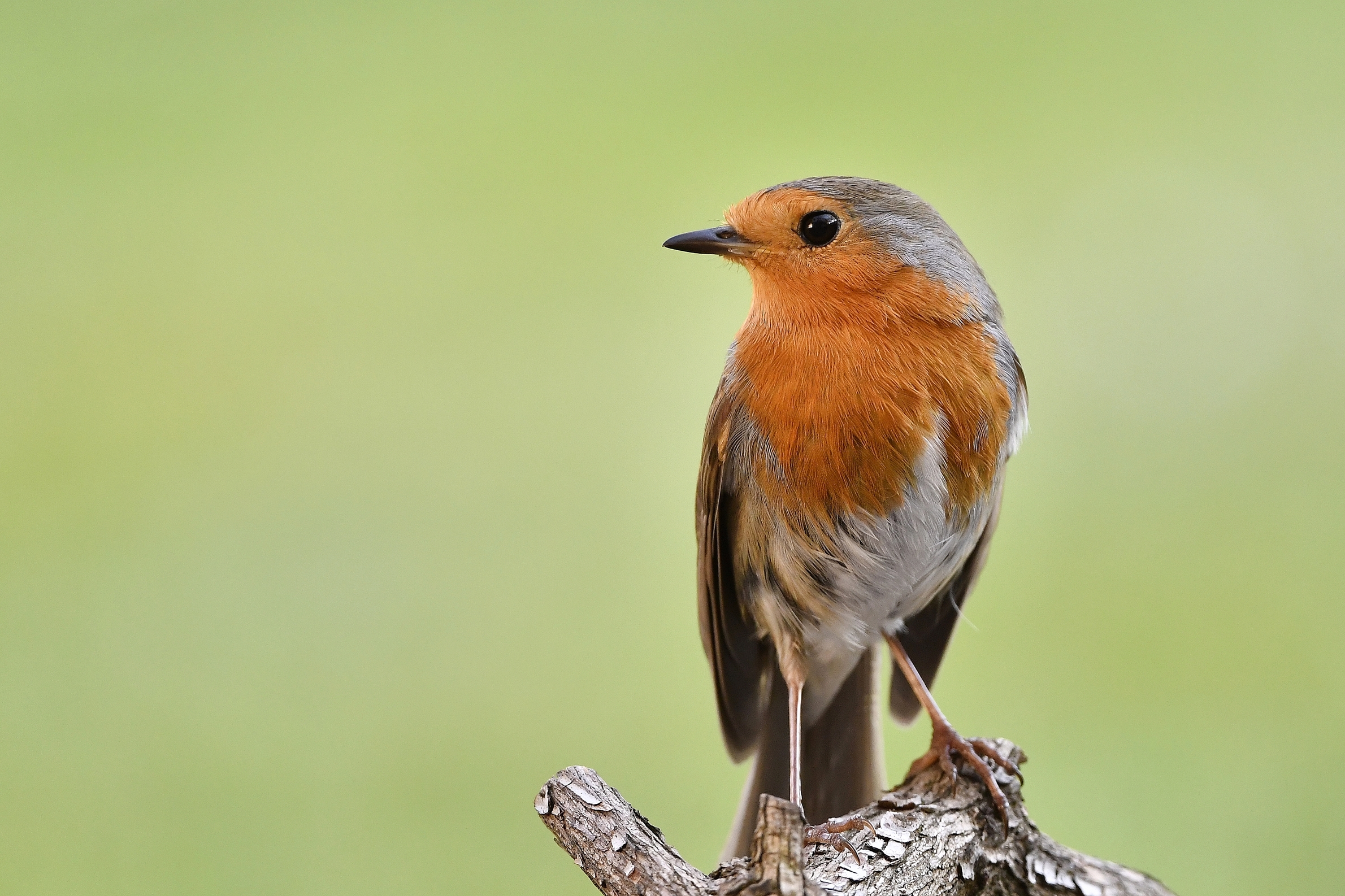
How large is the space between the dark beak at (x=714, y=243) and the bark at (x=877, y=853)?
0.98m

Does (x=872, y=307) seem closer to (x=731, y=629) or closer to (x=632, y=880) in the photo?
(x=731, y=629)

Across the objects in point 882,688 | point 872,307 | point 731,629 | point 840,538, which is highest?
point 872,307

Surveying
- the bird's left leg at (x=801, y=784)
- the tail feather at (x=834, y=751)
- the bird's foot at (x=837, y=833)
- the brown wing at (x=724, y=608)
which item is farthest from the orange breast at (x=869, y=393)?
the tail feather at (x=834, y=751)

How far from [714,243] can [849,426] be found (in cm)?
45

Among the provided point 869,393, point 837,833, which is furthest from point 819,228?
point 837,833

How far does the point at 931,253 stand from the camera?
235 cm

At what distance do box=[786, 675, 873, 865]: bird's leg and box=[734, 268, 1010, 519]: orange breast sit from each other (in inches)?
18.4

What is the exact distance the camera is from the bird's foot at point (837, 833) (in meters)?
2.25

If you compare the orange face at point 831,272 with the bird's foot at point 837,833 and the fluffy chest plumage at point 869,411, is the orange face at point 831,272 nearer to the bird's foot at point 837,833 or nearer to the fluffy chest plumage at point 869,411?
the fluffy chest plumage at point 869,411

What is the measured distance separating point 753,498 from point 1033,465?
2195 mm

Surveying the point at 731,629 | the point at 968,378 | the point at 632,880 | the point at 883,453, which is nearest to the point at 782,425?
the point at 883,453

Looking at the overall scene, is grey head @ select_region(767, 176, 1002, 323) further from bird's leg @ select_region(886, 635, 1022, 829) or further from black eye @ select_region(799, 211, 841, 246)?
bird's leg @ select_region(886, 635, 1022, 829)

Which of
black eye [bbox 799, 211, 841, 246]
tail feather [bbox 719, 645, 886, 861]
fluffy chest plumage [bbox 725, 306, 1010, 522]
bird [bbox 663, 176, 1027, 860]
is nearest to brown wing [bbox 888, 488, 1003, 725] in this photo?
tail feather [bbox 719, 645, 886, 861]

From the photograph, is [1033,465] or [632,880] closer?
[632,880]
